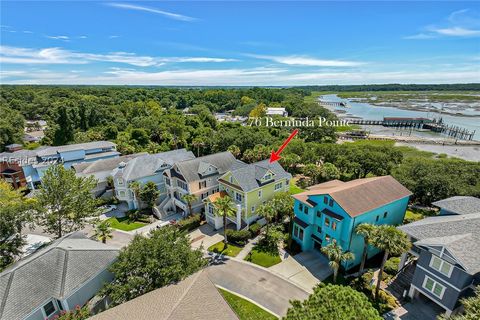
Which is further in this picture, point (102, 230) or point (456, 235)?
point (102, 230)

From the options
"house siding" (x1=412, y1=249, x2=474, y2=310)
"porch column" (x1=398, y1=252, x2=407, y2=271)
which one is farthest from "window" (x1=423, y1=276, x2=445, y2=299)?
"porch column" (x1=398, y1=252, x2=407, y2=271)

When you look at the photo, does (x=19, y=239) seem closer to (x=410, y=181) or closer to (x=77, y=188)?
(x=77, y=188)

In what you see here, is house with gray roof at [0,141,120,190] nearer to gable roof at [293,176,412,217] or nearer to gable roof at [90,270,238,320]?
gable roof at [90,270,238,320]

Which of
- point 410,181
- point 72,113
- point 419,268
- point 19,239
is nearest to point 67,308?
point 19,239

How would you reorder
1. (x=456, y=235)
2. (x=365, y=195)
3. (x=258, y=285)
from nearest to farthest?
(x=456, y=235)
(x=258, y=285)
(x=365, y=195)

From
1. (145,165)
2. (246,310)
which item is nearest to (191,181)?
(145,165)

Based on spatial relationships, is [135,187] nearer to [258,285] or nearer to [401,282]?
[258,285]
